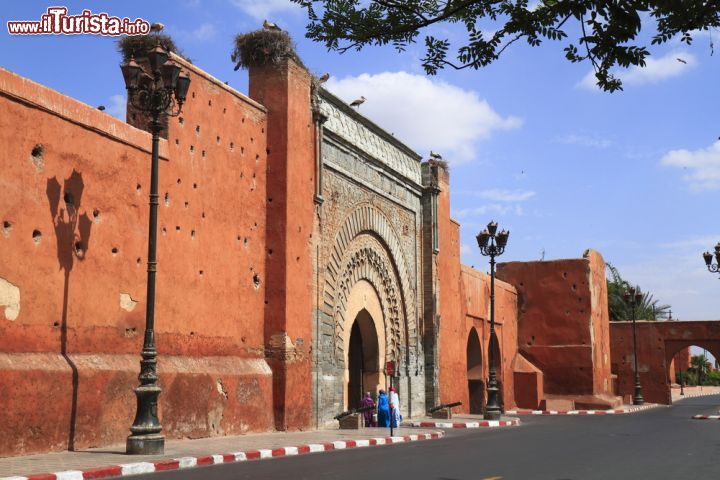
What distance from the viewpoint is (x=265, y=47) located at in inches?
647

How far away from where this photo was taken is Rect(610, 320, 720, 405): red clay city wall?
3944cm

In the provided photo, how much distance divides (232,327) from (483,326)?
16.9m

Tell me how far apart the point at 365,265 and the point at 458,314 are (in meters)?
7.40

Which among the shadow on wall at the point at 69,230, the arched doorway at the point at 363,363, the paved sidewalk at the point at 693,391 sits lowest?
the paved sidewalk at the point at 693,391

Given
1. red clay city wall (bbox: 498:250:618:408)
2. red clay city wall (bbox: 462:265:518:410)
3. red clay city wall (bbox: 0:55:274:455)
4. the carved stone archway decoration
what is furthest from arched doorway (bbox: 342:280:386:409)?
red clay city wall (bbox: 498:250:618:408)

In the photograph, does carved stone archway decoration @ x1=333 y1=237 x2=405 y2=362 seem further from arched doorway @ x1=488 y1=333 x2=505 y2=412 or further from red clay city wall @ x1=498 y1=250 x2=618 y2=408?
red clay city wall @ x1=498 y1=250 x2=618 y2=408

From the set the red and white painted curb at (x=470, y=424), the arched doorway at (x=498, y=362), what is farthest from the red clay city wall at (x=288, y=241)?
the arched doorway at (x=498, y=362)

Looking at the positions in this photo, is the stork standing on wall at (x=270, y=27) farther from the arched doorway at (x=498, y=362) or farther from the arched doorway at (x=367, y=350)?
the arched doorway at (x=498, y=362)

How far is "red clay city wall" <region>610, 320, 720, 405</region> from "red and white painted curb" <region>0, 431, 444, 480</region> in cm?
2824

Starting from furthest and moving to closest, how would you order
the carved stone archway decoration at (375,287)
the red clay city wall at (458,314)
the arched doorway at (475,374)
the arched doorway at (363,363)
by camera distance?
the arched doorway at (475,374)
the red clay city wall at (458,314)
the arched doorway at (363,363)
the carved stone archway decoration at (375,287)

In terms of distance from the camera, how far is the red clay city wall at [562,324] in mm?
33656

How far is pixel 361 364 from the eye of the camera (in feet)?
68.0

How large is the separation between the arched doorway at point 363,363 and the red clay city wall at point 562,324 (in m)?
15.1

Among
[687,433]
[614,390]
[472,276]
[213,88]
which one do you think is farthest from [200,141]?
[614,390]
